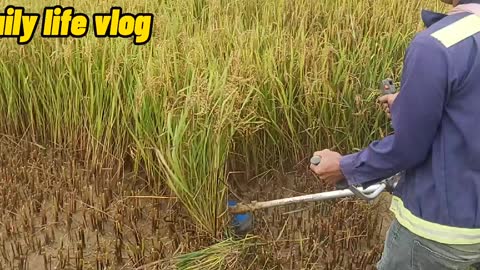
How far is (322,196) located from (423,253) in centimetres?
53

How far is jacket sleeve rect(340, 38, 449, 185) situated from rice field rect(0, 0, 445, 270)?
0.73 m

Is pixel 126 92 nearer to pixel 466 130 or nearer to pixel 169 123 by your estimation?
pixel 169 123

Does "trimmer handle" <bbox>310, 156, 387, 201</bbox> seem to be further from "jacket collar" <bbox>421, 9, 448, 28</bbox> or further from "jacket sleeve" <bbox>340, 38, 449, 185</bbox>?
"jacket collar" <bbox>421, 9, 448, 28</bbox>

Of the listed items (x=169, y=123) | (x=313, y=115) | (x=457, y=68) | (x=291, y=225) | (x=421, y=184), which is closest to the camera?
(x=457, y=68)

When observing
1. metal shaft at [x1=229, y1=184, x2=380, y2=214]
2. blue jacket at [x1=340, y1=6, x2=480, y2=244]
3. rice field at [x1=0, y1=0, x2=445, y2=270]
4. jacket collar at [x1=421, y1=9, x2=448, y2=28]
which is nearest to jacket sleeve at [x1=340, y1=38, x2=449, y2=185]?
blue jacket at [x1=340, y1=6, x2=480, y2=244]

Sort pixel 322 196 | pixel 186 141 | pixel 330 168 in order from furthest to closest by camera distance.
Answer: pixel 186 141
pixel 322 196
pixel 330 168

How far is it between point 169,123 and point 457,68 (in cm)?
104

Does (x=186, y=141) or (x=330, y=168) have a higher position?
(x=330, y=168)

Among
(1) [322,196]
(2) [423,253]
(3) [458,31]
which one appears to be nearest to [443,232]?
(2) [423,253]

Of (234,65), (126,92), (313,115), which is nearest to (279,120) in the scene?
(313,115)

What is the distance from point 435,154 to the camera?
1257 mm

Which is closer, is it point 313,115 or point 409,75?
point 409,75

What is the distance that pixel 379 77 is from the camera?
2479mm

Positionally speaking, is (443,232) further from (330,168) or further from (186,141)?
(186,141)
